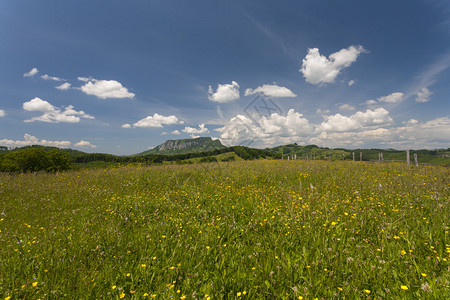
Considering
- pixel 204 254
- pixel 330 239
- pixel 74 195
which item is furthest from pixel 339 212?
pixel 74 195

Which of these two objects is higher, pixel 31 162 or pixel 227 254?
pixel 31 162

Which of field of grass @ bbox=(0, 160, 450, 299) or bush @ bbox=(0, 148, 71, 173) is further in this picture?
bush @ bbox=(0, 148, 71, 173)

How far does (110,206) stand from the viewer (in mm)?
5551

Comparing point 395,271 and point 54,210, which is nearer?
point 395,271

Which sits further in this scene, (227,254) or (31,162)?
(31,162)

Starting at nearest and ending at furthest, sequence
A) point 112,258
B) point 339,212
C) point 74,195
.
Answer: point 112,258
point 339,212
point 74,195

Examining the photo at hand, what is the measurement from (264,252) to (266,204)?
2.30m

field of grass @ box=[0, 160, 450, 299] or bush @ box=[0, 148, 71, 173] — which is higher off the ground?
bush @ box=[0, 148, 71, 173]

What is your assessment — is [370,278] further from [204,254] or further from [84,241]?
[84,241]

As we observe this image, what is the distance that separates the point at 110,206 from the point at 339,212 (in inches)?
258

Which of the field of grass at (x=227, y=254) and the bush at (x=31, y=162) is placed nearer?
the field of grass at (x=227, y=254)

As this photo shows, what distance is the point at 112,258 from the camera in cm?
305

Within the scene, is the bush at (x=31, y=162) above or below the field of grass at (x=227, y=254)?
above

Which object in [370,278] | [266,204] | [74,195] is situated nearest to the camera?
[370,278]
